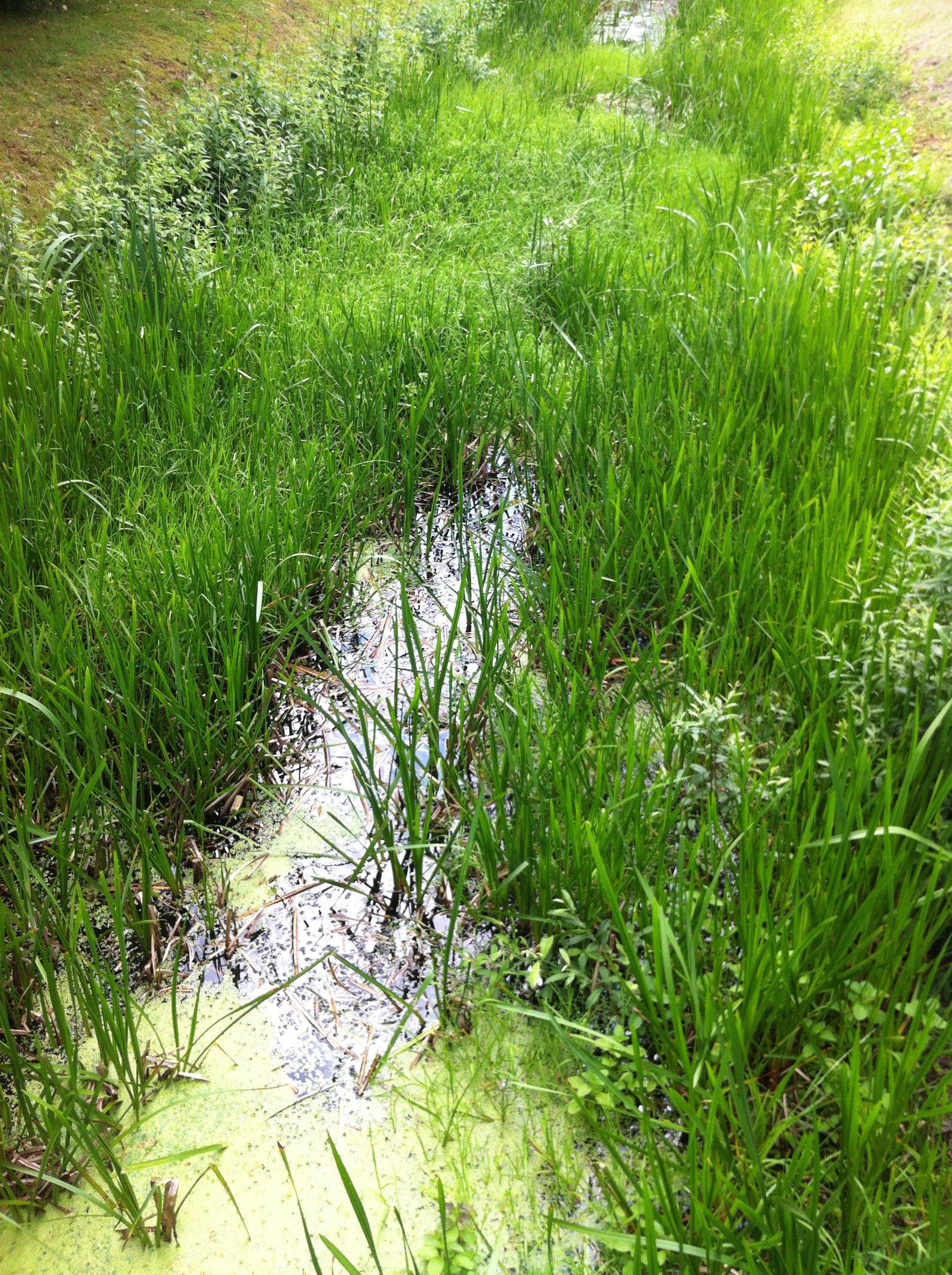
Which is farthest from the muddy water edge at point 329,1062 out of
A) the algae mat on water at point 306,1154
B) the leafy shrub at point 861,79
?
the leafy shrub at point 861,79

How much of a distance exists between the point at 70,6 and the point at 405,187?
9.10ft

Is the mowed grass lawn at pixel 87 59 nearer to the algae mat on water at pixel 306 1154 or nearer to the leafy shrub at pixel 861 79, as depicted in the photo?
the leafy shrub at pixel 861 79

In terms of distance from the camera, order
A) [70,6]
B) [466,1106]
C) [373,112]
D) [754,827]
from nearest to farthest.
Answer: [466,1106]
[754,827]
[373,112]
[70,6]

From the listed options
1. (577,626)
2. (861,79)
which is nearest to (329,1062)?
(577,626)

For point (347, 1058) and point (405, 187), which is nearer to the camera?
point (347, 1058)

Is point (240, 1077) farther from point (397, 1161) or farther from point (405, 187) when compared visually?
point (405, 187)

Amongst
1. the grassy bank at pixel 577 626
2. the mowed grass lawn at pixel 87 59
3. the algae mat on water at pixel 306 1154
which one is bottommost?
the algae mat on water at pixel 306 1154

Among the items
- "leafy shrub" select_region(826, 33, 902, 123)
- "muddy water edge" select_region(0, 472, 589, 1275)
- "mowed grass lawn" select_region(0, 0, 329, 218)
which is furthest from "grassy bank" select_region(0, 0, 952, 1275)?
"leafy shrub" select_region(826, 33, 902, 123)

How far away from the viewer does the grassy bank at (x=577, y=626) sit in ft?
4.25

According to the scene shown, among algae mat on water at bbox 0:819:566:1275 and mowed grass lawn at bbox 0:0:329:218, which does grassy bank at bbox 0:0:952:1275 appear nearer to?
algae mat on water at bbox 0:819:566:1275

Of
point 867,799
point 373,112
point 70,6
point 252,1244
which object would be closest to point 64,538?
point 252,1244

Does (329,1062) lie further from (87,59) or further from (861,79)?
(861,79)

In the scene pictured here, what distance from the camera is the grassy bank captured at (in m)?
1.30

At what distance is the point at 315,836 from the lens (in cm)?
191
